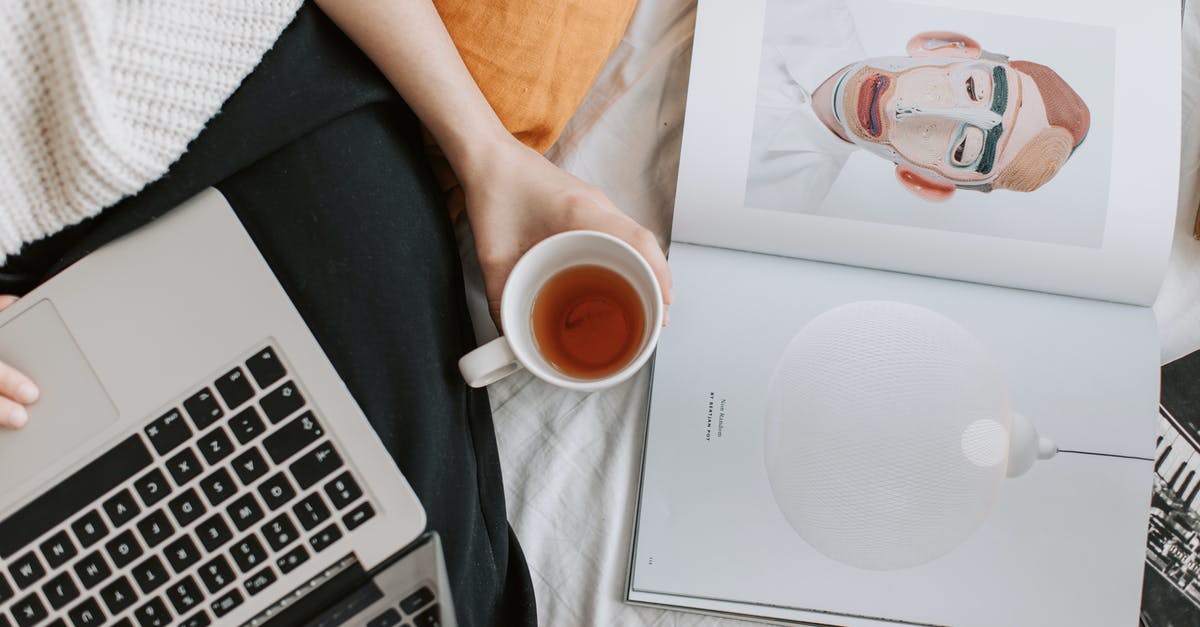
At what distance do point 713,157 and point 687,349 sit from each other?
134 millimetres

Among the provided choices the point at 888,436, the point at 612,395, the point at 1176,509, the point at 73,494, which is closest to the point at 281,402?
the point at 73,494

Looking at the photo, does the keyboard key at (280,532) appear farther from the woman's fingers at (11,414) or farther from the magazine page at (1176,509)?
the magazine page at (1176,509)

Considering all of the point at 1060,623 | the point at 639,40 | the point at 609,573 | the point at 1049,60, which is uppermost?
the point at 639,40

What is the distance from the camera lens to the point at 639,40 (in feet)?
2.02

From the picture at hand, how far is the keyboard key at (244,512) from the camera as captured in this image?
45 cm

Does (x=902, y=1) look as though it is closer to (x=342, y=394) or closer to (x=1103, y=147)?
(x=1103, y=147)

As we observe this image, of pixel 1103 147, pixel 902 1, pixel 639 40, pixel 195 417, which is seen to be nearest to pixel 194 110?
pixel 195 417

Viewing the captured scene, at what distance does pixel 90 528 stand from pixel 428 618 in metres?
0.20

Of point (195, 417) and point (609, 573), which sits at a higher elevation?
point (195, 417)

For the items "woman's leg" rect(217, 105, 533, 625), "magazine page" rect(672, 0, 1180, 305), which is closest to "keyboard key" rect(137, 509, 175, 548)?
"woman's leg" rect(217, 105, 533, 625)

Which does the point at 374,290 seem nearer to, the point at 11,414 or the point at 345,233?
the point at 345,233

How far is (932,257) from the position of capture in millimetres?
564

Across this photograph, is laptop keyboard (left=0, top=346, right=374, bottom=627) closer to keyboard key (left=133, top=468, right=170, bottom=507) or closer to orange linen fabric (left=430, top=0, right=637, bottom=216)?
keyboard key (left=133, top=468, right=170, bottom=507)

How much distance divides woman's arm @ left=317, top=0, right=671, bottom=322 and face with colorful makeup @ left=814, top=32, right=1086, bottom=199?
0.19 metres
